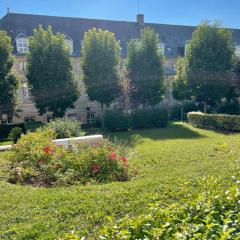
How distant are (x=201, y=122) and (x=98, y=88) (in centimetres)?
810

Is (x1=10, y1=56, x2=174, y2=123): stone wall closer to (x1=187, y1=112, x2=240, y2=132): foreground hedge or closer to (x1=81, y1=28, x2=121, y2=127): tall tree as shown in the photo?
(x1=81, y1=28, x2=121, y2=127): tall tree

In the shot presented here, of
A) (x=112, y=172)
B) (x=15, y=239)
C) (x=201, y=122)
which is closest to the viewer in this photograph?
(x=15, y=239)

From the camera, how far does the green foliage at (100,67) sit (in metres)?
22.0

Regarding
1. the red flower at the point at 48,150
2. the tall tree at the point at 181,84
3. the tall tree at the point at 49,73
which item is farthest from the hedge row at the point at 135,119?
the red flower at the point at 48,150

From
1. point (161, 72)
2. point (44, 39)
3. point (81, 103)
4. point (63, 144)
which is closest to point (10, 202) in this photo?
point (63, 144)

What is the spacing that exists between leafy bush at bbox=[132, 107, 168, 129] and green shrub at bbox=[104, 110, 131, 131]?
33.5 inches

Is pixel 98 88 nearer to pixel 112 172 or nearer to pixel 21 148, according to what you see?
pixel 21 148

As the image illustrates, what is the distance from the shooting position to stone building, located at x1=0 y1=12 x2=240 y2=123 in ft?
88.0

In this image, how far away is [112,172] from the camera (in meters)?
7.18

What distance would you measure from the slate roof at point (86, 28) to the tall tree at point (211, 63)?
33.6 ft

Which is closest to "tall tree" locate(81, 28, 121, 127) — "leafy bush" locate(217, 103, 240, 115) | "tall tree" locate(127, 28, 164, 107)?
"tall tree" locate(127, 28, 164, 107)

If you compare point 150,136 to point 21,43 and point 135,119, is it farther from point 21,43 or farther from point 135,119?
point 21,43

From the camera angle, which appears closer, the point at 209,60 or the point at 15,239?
the point at 15,239

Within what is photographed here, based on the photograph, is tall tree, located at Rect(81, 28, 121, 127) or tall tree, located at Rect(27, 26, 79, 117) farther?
tall tree, located at Rect(81, 28, 121, 127)
